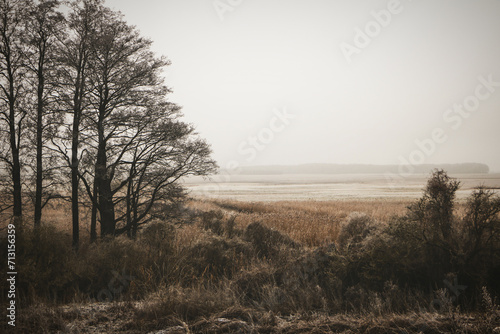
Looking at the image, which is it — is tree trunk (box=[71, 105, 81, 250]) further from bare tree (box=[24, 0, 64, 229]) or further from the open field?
the open field

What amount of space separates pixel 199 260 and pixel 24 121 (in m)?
9.54

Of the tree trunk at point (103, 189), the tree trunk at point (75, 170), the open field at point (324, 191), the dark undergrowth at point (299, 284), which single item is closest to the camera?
the dark undergrowth at point (299, 284)

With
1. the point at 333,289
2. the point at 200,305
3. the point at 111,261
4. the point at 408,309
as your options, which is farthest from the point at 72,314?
the point at 408,309

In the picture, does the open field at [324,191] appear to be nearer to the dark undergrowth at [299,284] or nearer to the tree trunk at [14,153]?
the dark undergrowth at [299,284]

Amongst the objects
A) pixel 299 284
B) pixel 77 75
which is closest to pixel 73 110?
pixel 77 75

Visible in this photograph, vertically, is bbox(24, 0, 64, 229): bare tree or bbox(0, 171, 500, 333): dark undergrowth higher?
bbox(24, 0, 64, 229): bare tree

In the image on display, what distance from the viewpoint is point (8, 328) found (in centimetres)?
391

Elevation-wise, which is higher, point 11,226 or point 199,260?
point 11,226

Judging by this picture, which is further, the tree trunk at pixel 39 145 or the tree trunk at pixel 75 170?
the tree trunk at pixel 75 170

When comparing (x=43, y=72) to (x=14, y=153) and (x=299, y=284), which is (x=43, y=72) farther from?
(x=299, y=284)

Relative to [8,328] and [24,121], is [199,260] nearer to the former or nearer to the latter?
[8,328]

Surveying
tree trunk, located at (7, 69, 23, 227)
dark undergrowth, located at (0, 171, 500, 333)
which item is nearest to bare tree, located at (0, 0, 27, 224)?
tree trunk, located at (7, 69, 23, 227)

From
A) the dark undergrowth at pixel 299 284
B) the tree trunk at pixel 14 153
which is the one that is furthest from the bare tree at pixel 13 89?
the dark undergrowth at pixel 299 284

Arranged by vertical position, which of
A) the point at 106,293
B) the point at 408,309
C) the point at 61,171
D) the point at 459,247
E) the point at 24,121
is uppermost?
the point at 24,121
